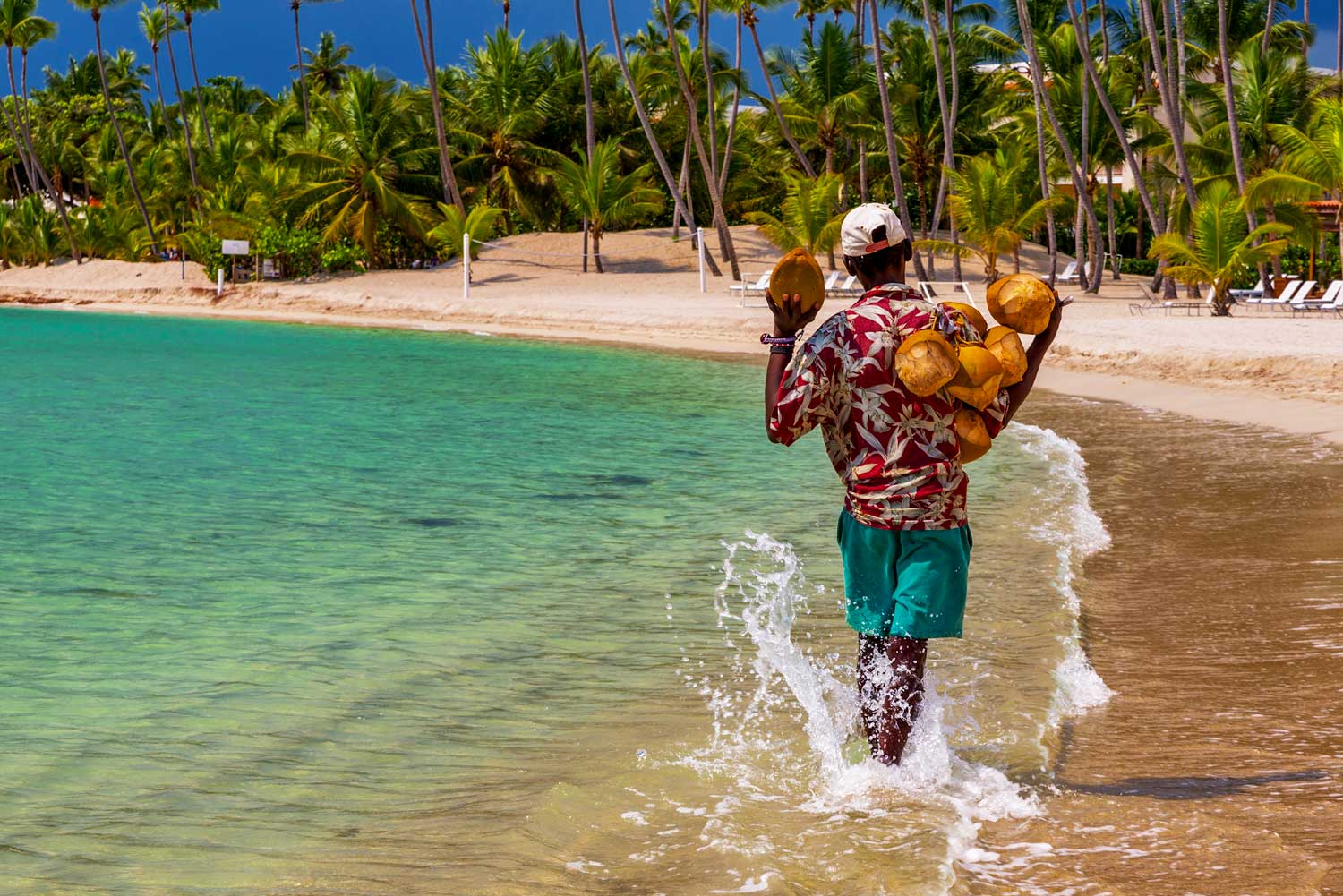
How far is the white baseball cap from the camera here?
3369 millimetres

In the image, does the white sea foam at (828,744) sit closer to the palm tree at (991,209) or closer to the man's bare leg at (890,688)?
the man's bare leg at (890,688)

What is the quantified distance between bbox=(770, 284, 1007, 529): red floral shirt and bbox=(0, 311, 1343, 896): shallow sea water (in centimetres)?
79

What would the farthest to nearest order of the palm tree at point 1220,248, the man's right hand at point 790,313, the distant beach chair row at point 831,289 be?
the distant beach chair row at point 831,289 → the palm tree at point 1220,248 → the man's right hand at point 790,313

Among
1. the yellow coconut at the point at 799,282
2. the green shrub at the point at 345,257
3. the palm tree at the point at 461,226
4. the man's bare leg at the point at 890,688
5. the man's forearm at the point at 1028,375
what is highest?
the palm tree at the point at 461,226

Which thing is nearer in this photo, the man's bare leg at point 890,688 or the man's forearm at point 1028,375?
the man's forearm at point 1028,375

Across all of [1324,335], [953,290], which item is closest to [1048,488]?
[1324,335]

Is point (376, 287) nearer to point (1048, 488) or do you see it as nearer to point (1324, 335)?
point (1324, 335)

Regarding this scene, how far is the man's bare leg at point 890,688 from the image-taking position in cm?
355

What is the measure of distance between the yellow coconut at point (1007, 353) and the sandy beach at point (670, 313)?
9162 millimetres

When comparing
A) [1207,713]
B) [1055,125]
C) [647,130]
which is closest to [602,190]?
[647,130]

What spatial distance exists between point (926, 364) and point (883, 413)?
0.19 m

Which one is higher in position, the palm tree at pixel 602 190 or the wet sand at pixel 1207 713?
the palm tree at pixel 602 190

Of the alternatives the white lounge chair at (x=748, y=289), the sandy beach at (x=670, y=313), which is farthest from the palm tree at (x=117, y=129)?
the white lounge chair at (x=748, y=289)

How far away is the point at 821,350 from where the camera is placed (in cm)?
332
